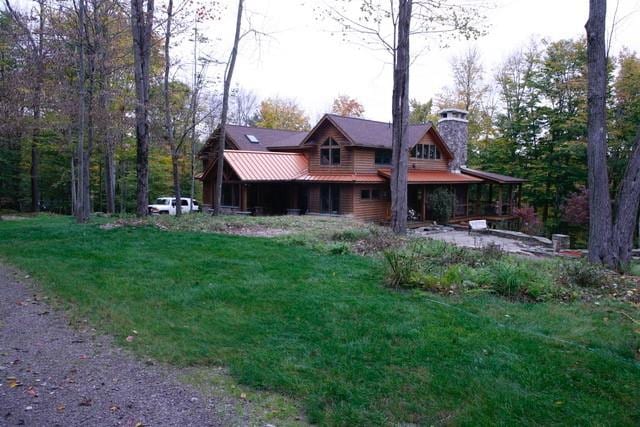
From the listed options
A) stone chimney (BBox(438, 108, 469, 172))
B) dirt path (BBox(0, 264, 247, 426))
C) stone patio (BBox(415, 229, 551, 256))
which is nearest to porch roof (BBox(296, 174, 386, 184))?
stone patio (BBox(415, 229, 551, 256))

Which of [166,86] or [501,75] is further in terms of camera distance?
[501,75]

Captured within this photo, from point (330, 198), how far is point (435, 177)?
6.06 m

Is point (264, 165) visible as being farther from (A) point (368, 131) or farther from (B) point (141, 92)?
(B) point (141, 92)

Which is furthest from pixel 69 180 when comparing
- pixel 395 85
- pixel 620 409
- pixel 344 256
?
pixel 620 409

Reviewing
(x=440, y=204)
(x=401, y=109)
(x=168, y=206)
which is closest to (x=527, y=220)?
(x=440, y=204)

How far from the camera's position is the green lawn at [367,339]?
11.4 ft

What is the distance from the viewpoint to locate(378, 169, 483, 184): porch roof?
25.1 meters

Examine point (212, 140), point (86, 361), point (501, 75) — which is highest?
point (501, 75)

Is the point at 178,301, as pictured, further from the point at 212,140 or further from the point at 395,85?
the point at 212,140

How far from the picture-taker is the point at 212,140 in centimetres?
2939

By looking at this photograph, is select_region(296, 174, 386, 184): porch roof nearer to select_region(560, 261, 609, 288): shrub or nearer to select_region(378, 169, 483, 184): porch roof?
select_region(378, 169, 483, 184): porch roof

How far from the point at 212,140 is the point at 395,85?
1751cm

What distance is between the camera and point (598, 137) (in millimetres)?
8797

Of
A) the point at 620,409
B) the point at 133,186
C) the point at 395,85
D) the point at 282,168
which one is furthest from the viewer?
the point at 133,186
